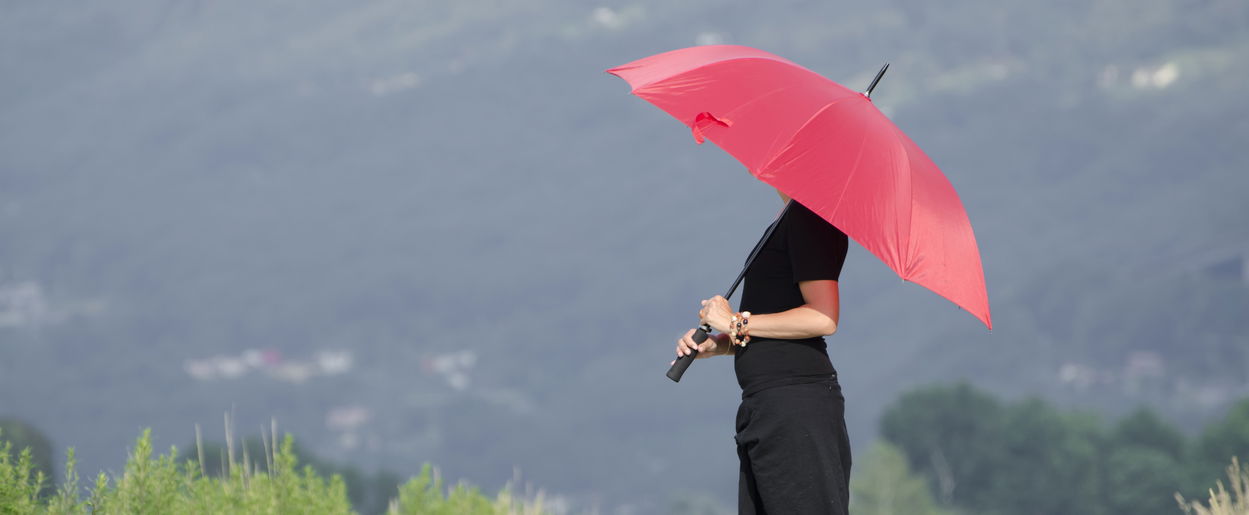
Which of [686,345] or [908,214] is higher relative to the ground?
[908,214]

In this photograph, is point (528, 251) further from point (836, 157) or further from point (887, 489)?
point (836, 157)

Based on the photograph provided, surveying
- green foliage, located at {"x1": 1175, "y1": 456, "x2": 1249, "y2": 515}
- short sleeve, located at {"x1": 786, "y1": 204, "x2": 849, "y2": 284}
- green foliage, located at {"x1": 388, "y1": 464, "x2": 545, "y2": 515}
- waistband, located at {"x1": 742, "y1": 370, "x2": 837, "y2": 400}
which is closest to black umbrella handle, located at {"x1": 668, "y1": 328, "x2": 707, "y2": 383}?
waistband, located at {"x1": 742, "y1": 370, "x2": 837, "y2": 400}

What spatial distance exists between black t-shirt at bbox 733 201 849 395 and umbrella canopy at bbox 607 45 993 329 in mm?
93

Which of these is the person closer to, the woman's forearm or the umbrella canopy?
the woman's forearm

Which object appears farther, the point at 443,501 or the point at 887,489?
the point at 887,489

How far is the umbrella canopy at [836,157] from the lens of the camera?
3.35 m

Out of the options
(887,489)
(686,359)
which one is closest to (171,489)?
(686,359)

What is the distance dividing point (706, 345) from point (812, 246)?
422 millimetres

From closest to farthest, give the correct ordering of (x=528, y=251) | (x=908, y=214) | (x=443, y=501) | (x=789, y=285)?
(x=789, y=285) < (x=908, y=214) < (x=443, y=501) < (x=528, y=251)

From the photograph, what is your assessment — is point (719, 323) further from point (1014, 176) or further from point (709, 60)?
point (1014, 176)

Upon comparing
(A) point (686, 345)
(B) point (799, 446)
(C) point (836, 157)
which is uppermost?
(C) point (836, 157)

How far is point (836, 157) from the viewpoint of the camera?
343 cm

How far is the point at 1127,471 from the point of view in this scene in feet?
287

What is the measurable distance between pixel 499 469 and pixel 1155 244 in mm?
84307
